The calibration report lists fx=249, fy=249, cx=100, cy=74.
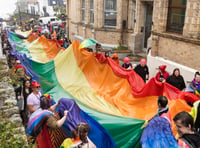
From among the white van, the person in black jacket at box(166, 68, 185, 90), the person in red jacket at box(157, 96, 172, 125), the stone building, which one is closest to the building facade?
the person in black jacket at box(166, 68, 185, 90)

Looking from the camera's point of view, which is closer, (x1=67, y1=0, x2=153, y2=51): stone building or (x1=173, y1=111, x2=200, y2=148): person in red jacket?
(x1=173, y1=111, x2=200, y2=148): person in red jacket

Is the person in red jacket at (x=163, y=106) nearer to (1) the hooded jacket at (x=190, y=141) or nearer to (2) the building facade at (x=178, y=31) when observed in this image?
(1) the hooded jacket at (x=190, y=141)

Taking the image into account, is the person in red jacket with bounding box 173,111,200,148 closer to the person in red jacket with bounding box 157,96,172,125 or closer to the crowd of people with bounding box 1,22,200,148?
the crowd of people with bounding box 1,22,200,148

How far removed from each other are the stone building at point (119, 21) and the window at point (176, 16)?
386cm

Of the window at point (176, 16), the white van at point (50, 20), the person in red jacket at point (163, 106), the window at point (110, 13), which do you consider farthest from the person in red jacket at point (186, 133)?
the white van at point (50, 20)

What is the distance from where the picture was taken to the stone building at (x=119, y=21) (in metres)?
14.9

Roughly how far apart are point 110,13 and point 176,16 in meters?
7.07

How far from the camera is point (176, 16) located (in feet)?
34.1

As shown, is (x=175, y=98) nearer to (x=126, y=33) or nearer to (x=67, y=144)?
(x=67, y=144)

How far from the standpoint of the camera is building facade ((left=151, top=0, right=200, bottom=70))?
909 centimetres

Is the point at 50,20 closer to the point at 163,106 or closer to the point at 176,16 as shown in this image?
the point at 176,16

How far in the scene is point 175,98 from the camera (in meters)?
5.69

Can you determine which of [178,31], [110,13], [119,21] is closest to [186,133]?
[178,31]

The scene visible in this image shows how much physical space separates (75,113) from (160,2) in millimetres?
7817
